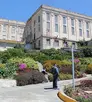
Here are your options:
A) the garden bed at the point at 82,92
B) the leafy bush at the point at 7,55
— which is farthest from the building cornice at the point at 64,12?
the garden bed at the point at 82,92

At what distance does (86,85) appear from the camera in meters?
14.1

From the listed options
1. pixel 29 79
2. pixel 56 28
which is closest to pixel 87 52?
pixel 56 28

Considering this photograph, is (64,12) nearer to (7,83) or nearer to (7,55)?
(7,55)

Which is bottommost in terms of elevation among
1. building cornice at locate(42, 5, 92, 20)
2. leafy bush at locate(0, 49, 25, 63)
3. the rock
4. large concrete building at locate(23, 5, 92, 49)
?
the rock

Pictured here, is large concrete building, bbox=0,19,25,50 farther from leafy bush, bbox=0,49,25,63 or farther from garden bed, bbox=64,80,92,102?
garden bed, bbox=64,80,92,102

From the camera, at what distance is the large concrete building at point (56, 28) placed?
5062 cm

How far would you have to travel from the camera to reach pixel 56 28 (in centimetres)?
5262

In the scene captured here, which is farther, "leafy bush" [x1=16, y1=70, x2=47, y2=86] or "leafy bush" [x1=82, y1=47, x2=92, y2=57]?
"leafy bush" [x1=82, y1=47, x2=92, y2=57]

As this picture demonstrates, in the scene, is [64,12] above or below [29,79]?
above

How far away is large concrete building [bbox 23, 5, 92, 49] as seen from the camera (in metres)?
50.6

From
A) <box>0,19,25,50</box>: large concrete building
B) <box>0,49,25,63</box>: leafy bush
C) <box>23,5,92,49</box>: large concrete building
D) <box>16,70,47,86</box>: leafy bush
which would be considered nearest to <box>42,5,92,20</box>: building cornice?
<box>23,5,92,49</box>: large concrete building

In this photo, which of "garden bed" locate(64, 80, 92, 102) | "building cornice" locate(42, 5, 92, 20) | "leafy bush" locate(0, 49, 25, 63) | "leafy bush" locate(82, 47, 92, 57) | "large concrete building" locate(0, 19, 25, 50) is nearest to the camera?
"garden bed" locate(64, 80, 92, 102)

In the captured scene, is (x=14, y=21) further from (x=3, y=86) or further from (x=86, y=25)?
(x=3, y=86)

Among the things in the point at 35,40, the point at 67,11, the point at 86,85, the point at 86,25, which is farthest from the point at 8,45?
the point at 86,85
